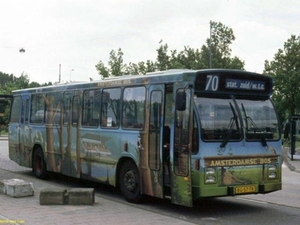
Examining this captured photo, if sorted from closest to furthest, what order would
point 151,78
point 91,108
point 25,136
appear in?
point 151,78 → point 91,108 → point 25,136

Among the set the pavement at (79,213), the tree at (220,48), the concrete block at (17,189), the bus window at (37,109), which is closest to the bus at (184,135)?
the pavement at (79,213)

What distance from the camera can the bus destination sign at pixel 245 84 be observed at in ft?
32.5

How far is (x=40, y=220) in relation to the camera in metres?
8.80

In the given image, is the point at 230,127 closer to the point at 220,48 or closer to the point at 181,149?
the point at 181,149

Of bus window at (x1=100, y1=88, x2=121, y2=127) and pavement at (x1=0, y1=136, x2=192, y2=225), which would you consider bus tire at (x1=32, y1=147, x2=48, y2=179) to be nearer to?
pavement at (x1=0, y1=136, x2=192, y2=225)

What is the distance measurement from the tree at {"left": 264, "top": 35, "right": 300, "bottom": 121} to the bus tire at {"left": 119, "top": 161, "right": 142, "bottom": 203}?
24.8 meters

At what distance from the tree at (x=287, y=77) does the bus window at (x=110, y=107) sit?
2405 cm

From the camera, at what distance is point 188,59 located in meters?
54.1

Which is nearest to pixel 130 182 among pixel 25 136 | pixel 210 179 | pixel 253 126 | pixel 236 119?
pixel 210 179

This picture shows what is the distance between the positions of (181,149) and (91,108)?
13.0ft

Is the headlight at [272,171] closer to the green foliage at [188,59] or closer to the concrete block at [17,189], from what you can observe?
the concrete block at [17,189]

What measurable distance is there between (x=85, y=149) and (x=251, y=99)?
4581 mm

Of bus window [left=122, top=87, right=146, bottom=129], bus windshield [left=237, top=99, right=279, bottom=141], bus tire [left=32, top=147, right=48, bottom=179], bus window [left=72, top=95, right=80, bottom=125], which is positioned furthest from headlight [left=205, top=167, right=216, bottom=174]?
bus tire [left=32, top=147, right=48, bottom=179]

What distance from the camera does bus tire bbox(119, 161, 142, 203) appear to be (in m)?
10.9
